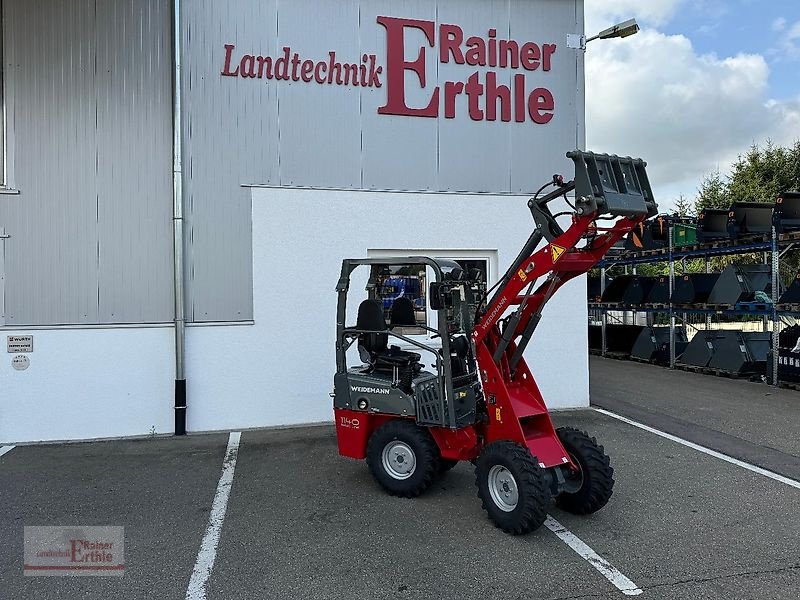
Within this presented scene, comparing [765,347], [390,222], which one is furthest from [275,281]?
[765,347]

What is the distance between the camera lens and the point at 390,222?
8.88 m

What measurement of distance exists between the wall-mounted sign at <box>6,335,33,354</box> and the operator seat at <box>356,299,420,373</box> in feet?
14.4

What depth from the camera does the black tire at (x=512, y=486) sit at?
454cm

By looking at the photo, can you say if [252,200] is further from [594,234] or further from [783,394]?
[783,394]

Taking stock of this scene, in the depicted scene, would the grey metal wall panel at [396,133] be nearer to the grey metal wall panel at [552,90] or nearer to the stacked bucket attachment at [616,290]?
the grey metal wall panel at [552,90]

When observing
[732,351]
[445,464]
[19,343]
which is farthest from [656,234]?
[19,343]

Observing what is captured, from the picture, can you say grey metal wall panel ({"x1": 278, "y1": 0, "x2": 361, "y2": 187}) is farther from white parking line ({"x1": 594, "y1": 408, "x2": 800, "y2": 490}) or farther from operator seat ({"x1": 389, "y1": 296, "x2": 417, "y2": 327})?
white parking line ({"x1": 594, "y1": 408, "x2": 800, "y2": 490})

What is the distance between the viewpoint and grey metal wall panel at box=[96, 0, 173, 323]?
7977mm

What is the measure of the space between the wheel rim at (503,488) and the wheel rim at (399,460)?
2.95ft

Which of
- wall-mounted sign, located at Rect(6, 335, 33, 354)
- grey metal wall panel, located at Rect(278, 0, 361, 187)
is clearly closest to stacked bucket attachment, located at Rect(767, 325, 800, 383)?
grey metal wall panel, located at Rect(278, 0, 361, 187)

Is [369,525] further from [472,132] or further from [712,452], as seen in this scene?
[472,132]

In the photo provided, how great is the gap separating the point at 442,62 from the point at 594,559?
7.06 metres

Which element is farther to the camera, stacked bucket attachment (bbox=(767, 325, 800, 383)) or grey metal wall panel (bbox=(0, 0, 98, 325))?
stacked bucket attachment (bbox=(767, 325, 800, 383))

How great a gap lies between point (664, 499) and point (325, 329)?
4.66 m
